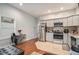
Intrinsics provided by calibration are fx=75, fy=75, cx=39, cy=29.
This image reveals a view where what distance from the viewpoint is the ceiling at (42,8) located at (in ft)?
4.29

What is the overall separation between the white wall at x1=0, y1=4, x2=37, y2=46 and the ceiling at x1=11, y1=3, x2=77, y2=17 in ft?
0.33

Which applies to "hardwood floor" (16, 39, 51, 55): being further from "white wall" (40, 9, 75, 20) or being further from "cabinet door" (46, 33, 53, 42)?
"white wall" (40, 9, 75, 20)

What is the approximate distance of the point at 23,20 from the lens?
150 cm

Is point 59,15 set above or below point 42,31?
above

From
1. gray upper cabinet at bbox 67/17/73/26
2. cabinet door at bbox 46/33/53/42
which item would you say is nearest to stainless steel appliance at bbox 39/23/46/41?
cabinet door at bbox 46/33/53/42

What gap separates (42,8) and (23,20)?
44 cm

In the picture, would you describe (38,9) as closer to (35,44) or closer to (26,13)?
(26,13)

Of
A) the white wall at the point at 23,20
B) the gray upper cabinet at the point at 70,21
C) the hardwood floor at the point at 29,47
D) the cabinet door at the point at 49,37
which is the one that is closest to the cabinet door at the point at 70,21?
the gray upper cabinet at the point at 70,21

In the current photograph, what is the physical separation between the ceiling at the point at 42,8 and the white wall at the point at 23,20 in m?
0.10

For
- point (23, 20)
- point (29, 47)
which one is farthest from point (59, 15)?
point (29, 47)

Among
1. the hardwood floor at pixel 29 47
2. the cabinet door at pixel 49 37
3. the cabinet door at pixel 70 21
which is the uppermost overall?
the cabinet door at pixel 70 21

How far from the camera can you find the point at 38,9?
1458mm

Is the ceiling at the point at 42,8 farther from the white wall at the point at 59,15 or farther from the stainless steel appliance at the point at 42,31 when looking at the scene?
the stainless steel appliance at the point at 42,31

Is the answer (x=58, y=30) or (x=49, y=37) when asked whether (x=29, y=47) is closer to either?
(x=49, y=37)
